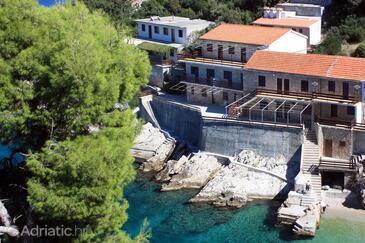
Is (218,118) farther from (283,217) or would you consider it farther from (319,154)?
(283,217)

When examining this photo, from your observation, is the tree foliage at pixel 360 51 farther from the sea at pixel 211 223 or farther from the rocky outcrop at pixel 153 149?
the sea at pixel 211 223

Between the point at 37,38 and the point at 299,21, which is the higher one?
the point at 37,38

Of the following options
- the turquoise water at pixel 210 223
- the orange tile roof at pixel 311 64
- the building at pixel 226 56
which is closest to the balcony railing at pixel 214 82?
the building at pixel 226 56

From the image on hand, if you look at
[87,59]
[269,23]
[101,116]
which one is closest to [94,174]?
[101,116]

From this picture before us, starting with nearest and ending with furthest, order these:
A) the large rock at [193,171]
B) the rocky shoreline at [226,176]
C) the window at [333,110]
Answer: the rocky shoreline at [226,176] → the window at [333,110] → the large rock at [193,171]

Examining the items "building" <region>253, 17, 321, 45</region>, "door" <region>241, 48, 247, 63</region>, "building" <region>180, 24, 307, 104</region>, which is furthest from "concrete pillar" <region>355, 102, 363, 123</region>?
"building" <region>253, 17, 321, 45</region>

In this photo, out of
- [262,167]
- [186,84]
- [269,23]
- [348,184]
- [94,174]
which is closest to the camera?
[94,174]

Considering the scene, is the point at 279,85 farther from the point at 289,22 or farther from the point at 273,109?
the point at 289,22
